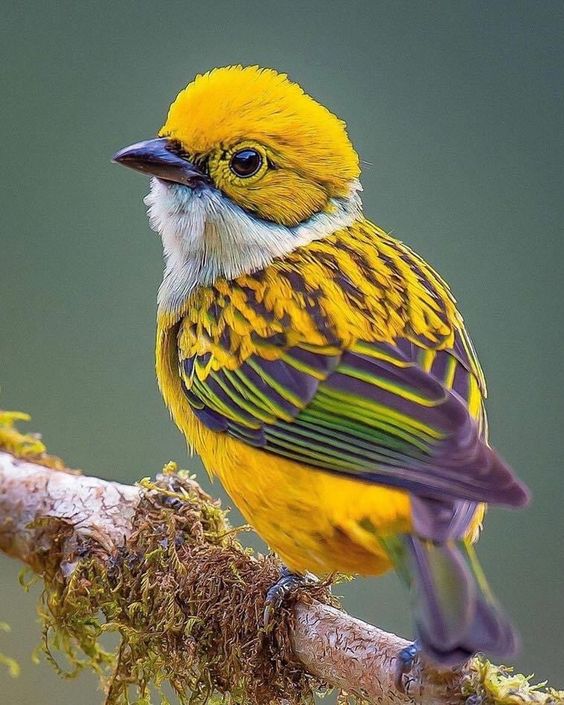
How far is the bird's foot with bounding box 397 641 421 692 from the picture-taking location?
2730 mm

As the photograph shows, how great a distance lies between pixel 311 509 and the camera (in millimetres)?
3102

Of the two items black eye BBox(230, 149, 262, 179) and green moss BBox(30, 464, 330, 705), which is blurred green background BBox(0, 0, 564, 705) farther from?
black eye BBox(230, 149, 262, 179)

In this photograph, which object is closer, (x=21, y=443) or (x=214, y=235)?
(x=214, y=235)

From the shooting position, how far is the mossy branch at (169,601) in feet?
10.5

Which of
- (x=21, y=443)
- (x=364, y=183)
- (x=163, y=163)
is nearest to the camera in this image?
(x=163, y=163)

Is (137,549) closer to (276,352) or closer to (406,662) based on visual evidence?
(276,352)

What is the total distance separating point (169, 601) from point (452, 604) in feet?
3.67

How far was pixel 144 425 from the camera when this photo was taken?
254 inches

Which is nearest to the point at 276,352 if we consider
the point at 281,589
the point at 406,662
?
the point at 281,589

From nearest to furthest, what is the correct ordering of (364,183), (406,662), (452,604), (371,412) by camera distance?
1. (452,604)
2. (406,662)
3. (371,412)
4. (364,183)

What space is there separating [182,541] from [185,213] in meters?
1.09

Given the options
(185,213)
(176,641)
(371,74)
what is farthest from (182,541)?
(371,74)

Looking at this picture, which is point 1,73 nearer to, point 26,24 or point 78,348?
point 26,24

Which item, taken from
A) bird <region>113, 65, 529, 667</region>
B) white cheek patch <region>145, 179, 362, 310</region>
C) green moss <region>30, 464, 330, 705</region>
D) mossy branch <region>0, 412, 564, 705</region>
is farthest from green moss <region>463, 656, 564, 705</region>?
white cheek patch <region>145, 179, 362, 310</region>
